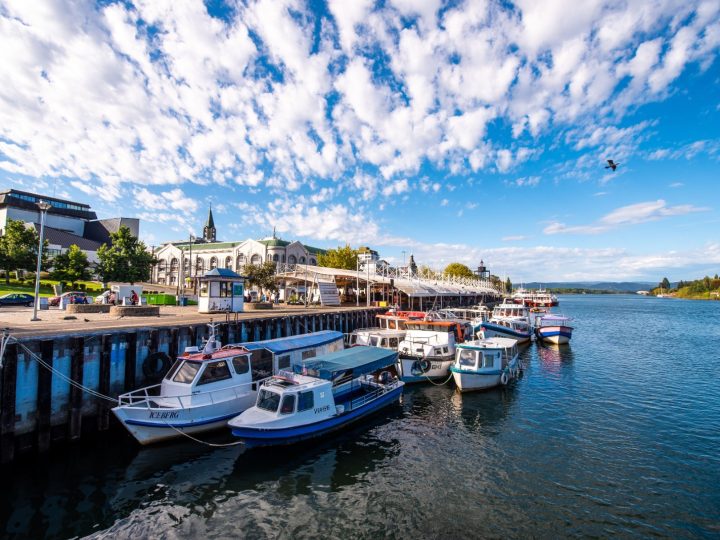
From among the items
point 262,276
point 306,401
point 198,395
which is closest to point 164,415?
point 198,395

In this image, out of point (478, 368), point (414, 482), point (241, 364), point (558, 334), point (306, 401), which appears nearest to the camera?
point (414, 482)

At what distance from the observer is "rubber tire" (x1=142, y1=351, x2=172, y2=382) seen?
1976cm

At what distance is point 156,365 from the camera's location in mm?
20344

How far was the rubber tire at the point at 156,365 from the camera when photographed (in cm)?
1976

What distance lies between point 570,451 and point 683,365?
1062 inches

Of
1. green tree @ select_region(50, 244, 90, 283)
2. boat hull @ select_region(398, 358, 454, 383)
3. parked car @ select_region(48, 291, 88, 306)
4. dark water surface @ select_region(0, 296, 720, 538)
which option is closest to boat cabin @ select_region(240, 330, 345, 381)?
dark water surface @ select_region(0, 296, 720, 538)

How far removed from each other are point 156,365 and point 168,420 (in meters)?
5.54

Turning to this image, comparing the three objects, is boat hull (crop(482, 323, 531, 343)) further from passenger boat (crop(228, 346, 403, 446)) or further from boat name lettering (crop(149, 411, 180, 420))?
boat name lettering (crop(149, 411, 180, 420))

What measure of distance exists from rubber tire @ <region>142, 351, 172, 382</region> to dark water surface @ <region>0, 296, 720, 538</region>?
145 inches

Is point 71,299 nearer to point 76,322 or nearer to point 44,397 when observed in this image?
point 76,322

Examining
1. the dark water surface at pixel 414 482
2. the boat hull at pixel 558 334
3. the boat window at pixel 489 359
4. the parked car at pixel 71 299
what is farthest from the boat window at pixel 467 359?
the parked car at pixel 71 299

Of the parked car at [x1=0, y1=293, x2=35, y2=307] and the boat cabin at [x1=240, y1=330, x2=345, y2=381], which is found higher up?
the parked car at [x1=0, y1=293, x2=35, y2=307]

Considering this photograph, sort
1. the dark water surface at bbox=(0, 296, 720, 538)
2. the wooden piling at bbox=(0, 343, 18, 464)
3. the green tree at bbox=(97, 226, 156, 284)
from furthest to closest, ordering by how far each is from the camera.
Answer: the green tree at bbox=(97, 226, 156, 284), the wooden piling at bbox=(0, 343, 18, 464), the dark water surface at bbox=(0, 296, 720, 538)

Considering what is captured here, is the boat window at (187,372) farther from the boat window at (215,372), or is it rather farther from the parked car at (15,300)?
the parked car at (15,300)
